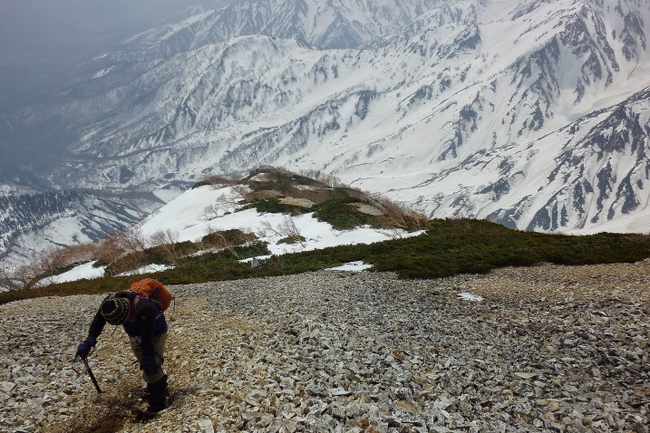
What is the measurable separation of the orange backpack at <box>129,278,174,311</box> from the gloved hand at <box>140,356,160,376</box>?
1.20 metres

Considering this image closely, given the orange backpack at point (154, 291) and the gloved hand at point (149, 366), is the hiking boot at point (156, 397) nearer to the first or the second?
the gloved hand at point (149, 366)

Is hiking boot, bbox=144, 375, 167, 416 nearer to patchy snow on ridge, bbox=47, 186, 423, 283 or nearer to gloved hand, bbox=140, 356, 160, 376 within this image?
gloved hand, bbox=140, 356, 160, 376

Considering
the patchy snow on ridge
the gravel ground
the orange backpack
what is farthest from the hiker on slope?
the patchy snow on ridge

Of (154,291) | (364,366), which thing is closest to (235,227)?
(154,291)

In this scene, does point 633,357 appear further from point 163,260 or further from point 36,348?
point 163,260

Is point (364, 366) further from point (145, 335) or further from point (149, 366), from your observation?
point (145, 335)

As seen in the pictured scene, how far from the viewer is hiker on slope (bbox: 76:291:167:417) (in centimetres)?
780

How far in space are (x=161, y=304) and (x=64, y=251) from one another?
6663cm

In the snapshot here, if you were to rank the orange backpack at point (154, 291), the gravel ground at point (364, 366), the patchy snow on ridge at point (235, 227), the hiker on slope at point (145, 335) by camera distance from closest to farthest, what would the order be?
the gravel ground at point (364, 366), the hiker on slope at point (145, 335), the orange backpack at point (154, 291), the patchy snow on ridge at point (235, 227)

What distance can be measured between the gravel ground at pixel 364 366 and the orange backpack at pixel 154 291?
2.51m

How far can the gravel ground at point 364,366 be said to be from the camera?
764cm

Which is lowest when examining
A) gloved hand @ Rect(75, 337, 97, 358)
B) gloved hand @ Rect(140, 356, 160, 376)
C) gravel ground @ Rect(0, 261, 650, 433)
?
gravel ground @ Rect(0, 261, 650, 433)

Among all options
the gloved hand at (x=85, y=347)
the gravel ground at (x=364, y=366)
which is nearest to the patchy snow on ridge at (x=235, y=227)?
the gravel ground at (x=364, y=366)

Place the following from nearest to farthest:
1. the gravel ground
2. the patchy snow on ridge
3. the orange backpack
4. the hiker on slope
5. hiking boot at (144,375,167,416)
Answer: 1. the gravel ground
2. the hiker on slope
3. hiking boot at (144,375,167,416)
4. the orange backpack
5. the patchy snow on ridge
